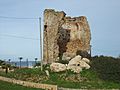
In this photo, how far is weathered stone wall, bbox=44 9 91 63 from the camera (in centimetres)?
4934

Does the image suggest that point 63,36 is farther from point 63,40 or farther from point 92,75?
point 92,75

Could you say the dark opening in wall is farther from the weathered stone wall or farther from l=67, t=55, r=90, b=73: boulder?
Result: l=67, t=55, r=90, b=73: boulder

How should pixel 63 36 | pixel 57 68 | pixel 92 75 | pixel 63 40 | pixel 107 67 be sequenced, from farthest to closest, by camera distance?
pixel 63 36 → pixel 63 40 → pixel 57 68 → pixel 107 67 → pixel 92 75

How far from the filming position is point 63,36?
168ft

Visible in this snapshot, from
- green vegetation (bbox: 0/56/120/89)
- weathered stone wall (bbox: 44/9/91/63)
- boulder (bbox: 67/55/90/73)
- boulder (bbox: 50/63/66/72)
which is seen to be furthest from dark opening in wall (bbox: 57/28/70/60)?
green vegetation (bbox: 0/56/120/89)

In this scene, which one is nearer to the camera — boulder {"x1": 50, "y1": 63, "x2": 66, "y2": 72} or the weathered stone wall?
boulder {"x1": 50, "y1": 63, "x2": 66, "y2": 72}

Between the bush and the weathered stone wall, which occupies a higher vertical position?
the weathered stone wall

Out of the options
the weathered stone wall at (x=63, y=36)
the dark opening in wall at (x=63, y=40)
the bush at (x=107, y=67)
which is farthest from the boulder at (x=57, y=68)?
the dark opening in wall at (x=63, y=40)

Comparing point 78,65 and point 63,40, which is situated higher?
point 63,40

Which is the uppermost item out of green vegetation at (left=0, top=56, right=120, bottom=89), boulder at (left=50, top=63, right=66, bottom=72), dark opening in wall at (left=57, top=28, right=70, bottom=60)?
dark opening in wall at (left=57, top=28, right=70, bottom=60)

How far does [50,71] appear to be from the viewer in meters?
40.0

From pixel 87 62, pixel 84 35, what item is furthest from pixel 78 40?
pixel 87 62

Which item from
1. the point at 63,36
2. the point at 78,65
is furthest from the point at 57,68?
the point at 63,36

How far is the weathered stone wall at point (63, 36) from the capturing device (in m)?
49.3
